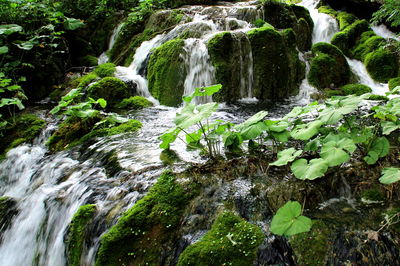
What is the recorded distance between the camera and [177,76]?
7.14 meters

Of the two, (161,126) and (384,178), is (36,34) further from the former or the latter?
(384,178)

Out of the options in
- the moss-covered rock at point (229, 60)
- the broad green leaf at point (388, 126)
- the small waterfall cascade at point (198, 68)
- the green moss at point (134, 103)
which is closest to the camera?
the broad green leaf at point (388, 126)

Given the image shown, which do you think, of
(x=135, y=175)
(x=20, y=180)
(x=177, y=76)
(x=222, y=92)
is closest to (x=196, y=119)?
(x=135, y=175)

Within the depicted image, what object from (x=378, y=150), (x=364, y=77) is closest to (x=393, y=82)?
(x=364, y=77)

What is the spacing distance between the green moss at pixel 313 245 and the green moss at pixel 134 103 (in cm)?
524

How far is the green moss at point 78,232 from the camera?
256 centimetres

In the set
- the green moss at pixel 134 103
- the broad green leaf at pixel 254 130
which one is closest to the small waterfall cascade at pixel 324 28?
the green moss at pixel 134 103

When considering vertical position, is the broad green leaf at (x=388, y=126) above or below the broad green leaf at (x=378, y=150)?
above

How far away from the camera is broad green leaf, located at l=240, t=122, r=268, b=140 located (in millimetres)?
2553

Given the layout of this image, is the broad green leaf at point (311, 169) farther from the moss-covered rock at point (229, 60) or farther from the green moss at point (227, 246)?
the moss-covered rock at point (229, 60)

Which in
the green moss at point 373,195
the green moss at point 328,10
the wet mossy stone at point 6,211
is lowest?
the wet mossy stone at point 6,211

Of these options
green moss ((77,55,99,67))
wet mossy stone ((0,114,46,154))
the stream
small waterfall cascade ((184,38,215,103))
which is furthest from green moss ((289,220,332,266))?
green moss ((77,55,99,67))

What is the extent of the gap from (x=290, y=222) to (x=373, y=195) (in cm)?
103

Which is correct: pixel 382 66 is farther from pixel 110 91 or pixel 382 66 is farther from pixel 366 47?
pixel 110 91
